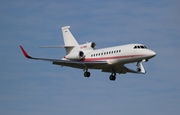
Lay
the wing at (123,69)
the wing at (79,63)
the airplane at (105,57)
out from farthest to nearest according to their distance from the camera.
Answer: the wing at (79,63) < the wing at (123,69) < the airplane at (105,57)

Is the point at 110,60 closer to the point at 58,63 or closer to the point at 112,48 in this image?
the point at 112,48

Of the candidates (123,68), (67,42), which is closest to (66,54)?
(67,42)

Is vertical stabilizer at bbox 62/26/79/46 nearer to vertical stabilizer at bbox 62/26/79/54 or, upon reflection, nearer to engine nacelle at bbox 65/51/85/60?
vertical stabilizer at bbox 62/26/79/54

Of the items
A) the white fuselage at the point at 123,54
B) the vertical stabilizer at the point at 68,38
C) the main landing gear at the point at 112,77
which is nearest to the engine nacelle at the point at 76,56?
the white fuselage at the point at 123,54

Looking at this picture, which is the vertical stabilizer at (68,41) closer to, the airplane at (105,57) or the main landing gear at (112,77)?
the airplane at (105,57)

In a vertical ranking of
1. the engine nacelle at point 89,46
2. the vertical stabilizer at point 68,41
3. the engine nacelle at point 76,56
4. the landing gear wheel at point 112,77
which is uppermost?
the vertical stabilizer at point 68,41

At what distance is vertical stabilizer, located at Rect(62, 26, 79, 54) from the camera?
7981 centimetres

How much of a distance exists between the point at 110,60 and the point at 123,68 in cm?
356

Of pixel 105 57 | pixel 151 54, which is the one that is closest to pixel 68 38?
pixel 105 57

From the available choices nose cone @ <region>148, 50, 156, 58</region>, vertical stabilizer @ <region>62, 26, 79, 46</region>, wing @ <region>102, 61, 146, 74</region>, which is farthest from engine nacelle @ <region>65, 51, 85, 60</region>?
nose cone @ <region>148, 50, 156, 58</region>

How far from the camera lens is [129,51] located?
71188mm

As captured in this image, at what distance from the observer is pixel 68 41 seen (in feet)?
267

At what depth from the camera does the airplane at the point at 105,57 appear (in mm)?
71000

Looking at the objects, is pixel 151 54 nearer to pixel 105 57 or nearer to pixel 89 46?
pixel 105 57
